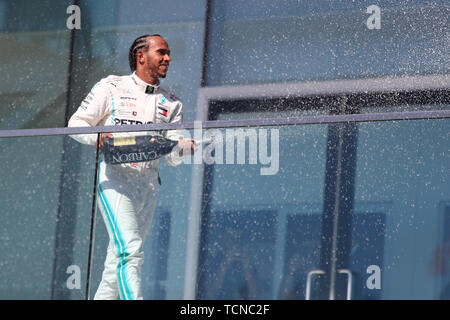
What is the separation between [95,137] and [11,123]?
223cm

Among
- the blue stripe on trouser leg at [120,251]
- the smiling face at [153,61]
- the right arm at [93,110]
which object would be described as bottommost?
the blue stripe on trouser leg at [120,251]

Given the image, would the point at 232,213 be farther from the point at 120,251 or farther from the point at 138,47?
the point at 138,47

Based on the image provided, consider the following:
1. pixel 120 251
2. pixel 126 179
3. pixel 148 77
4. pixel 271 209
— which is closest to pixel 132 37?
pixel 148 77

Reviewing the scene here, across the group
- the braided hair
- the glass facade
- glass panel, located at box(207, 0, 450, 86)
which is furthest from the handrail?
glass panel, located at box(207, 0, 450, 86)

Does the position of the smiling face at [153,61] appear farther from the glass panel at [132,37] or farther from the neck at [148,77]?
the glass panel at [132,37]

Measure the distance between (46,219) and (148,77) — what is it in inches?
33.1

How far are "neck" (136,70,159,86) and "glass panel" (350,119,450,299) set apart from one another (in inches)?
46.6

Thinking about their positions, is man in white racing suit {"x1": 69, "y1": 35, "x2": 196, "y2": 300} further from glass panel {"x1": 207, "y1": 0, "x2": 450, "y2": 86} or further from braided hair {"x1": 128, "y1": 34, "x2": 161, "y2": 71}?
glass panel {"x1": 207, "y1": 0, "x2": 450, "y2": 86}

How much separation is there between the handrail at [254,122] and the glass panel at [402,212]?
0.10 feet

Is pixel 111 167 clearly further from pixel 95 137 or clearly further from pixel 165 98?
pixel 165 98

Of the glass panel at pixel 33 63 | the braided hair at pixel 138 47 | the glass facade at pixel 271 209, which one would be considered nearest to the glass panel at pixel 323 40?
the glass facade at pixel 271 209

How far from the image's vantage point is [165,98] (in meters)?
5.07

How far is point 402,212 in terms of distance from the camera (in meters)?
4.26

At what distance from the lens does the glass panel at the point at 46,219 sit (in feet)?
15.2
